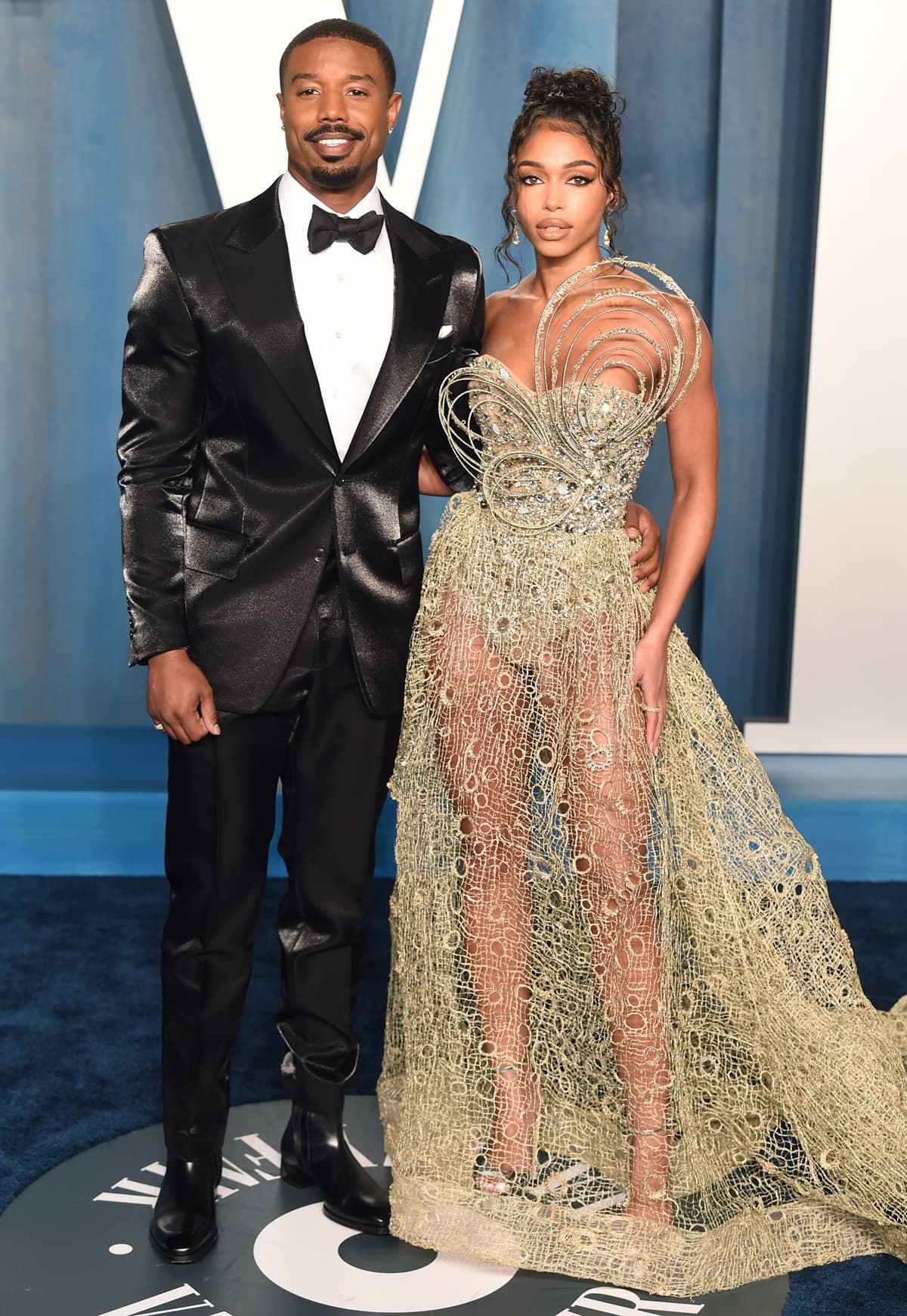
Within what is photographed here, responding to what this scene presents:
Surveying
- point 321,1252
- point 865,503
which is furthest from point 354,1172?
point 865,503

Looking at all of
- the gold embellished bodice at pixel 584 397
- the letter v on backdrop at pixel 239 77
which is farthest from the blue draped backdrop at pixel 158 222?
the gold embellished bodice at pixel 584 397

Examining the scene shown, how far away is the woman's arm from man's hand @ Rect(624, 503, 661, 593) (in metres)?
0.06

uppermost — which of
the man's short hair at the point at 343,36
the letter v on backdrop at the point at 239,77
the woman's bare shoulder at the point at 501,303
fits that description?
the letter v on backdrop at the point at 239,77

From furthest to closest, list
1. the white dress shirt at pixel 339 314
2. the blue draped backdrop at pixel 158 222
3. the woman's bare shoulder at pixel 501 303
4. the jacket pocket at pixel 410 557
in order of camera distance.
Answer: the blue draped backdrop at pixel 158 222 < the woman's bare shoulder at pixel 501 303 < the jacket pocket at pixel 410 557 < the white dress shirt at pixel 339 314

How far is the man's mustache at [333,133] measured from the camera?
2299 mm

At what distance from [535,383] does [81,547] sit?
3.39m

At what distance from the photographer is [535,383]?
249 centimetres

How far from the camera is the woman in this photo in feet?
8.11

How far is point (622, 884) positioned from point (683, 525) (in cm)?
62

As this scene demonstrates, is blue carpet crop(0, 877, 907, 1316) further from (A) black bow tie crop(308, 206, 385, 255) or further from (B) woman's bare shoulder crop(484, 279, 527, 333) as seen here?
(A) black bow tie crop(308, 206, 385, 255)

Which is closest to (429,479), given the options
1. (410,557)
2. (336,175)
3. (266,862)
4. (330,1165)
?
(410,557)

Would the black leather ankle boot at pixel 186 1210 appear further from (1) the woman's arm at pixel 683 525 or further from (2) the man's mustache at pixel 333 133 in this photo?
(2) the man's mustache at pixel 333 133

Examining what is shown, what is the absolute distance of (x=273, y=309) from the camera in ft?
7.71

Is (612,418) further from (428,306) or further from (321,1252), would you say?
(321,1252)
